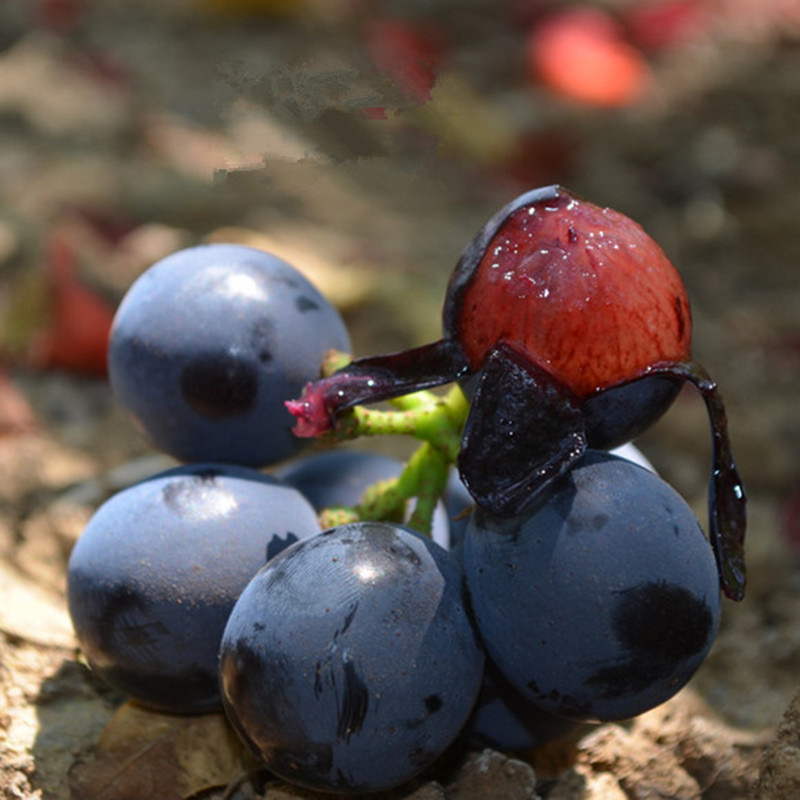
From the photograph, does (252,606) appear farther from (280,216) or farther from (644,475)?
(280,216)

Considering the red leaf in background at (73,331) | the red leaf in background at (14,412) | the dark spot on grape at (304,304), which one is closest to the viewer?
the dark spot on grape at (304,304)

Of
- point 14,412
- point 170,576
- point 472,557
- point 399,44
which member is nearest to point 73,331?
point 14,412

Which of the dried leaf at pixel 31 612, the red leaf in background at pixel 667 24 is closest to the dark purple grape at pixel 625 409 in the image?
the dried leaf at pixel 31 612

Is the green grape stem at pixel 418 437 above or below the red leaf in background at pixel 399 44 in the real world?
above

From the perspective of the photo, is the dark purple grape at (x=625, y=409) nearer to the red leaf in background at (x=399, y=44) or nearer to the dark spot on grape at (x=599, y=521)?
the dark spot on grape at (x=599, y=521)

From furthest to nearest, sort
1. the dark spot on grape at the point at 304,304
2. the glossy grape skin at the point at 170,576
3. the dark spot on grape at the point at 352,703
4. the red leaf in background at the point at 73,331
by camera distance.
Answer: the red leaf in background at the point at 73,331 < the dark spot on grape at the point at 304,304 < the glossy grape skin at the point at 170,576 < the dark spot on grape at the point at 352,703

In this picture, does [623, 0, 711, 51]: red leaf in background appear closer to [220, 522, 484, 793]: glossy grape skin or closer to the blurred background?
the blurred background

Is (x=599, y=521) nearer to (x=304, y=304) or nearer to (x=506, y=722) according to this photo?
(x=506, y=722)

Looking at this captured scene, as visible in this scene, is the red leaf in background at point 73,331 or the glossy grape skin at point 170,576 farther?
the red leaf in background at point 73,331

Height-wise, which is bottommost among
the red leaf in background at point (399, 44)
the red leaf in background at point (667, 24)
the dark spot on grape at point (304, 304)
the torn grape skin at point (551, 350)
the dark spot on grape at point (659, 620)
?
the red leaf in background at point (667, 24)
